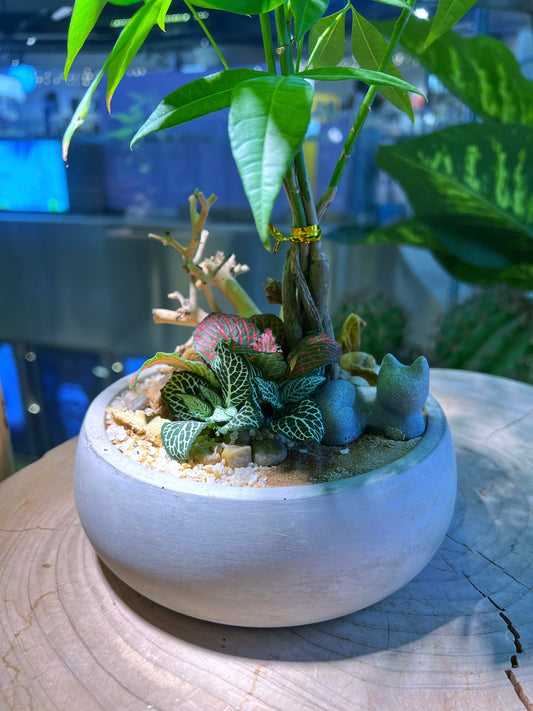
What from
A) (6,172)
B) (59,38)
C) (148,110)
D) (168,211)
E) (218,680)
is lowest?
(218,680)

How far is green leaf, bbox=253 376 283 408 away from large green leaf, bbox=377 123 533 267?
90cm

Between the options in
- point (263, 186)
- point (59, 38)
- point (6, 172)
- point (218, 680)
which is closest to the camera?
point (263, 186)

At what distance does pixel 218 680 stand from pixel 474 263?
117cm

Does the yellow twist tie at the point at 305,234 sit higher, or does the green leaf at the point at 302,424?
the yellow twist tie at the point at 305,234

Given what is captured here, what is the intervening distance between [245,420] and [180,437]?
0.06 metres

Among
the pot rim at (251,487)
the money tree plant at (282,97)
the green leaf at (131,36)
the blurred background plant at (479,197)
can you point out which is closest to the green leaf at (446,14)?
the money tree plant at (282,97)

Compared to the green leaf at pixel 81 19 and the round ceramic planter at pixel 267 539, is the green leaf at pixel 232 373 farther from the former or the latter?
the green leaf at pixel 81 19

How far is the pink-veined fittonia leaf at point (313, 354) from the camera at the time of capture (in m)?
0.51

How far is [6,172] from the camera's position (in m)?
1.20

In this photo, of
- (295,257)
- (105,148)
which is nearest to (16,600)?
(295,257)

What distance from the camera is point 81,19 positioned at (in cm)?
42

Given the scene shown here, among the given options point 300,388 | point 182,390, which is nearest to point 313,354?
point 300,388

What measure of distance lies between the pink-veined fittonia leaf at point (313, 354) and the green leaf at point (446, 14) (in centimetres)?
27

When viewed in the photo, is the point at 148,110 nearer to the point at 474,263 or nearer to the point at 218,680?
the point at 474,263
